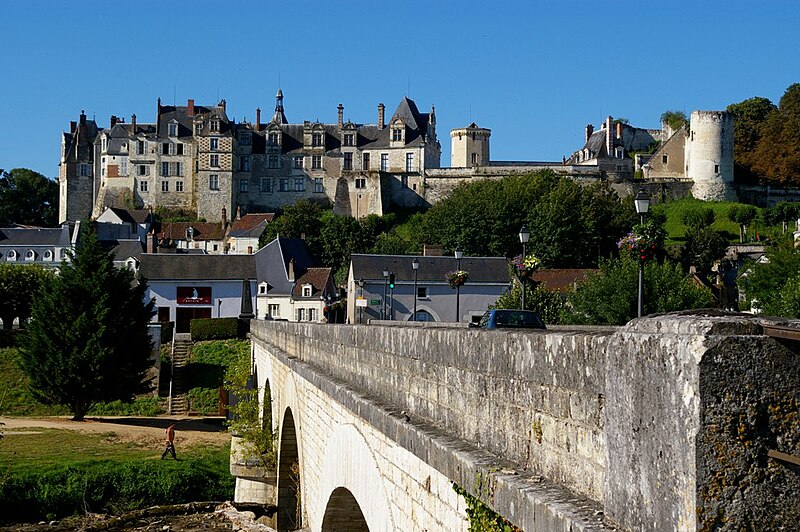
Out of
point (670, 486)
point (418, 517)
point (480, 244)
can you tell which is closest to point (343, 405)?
point (418, 517)

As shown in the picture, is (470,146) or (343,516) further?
(470,146)

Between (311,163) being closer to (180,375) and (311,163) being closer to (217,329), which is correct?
(217,329)

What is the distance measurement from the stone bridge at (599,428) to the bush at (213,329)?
4827 centimetres

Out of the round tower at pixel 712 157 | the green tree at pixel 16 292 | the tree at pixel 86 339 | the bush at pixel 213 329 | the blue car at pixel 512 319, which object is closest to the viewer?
the blue car at pixel 512 319

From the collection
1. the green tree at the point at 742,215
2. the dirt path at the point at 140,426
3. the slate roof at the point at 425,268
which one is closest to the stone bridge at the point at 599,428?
the dirt path at the point at 140,426

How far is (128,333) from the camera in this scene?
41.7m

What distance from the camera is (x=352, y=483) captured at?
349 inches

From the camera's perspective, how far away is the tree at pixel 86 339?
4012 cm

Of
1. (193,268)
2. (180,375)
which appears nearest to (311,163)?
(193,268)

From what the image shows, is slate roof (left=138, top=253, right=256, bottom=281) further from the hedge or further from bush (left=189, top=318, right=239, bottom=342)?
bush (left=189, top=318, right=239, bottom=342)

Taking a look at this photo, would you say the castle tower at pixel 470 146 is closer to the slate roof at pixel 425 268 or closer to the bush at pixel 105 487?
the slate roof at pixel 425 268

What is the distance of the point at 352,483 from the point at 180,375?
1652 inches

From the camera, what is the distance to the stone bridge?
3016mm

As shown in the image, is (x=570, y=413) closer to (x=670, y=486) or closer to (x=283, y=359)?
(x=670, y=486)
